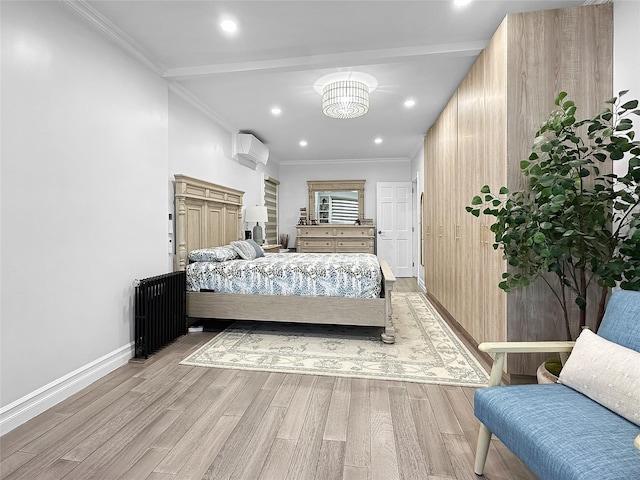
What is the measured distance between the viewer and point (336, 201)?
295 inches

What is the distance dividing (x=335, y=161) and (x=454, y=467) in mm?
6473

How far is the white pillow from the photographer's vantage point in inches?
46.3

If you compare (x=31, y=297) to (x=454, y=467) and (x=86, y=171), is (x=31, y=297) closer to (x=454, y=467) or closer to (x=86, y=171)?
(x=86, y=171)

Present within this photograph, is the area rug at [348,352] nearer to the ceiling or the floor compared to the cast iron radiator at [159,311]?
nearer to the floor

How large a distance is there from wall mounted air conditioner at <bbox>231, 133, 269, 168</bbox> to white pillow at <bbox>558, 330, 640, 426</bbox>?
4679mm

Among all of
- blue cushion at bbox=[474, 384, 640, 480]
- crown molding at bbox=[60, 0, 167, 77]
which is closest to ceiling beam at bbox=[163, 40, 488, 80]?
crown molding at bbox=[60, 0, 167, 77]

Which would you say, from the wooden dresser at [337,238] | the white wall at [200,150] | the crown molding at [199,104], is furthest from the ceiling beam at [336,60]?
the wooden dresser at [337,238]

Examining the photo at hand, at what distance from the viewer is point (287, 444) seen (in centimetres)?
175

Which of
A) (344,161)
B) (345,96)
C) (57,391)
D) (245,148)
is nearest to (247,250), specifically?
(245,148)

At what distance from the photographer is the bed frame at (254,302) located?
10.8 feet

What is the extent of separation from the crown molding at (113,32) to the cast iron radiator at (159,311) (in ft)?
6.31

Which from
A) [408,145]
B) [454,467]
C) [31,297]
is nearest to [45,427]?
[31,297]

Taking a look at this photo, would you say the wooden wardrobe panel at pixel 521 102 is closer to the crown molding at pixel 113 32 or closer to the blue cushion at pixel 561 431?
the blue cushion at pixel 561 431

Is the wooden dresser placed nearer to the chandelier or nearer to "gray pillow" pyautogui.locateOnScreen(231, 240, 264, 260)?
"gray pillow" pyautogui.locateOnScreen(231, 240, 264, 260)
